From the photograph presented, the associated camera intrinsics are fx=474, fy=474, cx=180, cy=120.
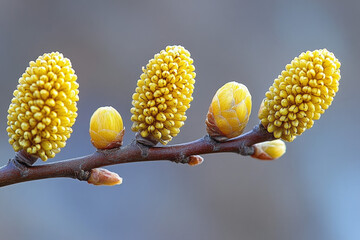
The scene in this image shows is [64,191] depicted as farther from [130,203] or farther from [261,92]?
[261,92]

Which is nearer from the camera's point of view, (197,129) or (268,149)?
(268,149)

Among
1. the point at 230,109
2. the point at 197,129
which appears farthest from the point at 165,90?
the point at 197,129

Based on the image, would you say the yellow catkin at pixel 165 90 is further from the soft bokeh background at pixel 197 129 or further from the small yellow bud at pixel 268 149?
the soft bokeh background at pixel 197 129

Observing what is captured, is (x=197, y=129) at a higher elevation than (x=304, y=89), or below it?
below

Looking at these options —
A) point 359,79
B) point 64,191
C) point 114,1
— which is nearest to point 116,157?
point 64,191

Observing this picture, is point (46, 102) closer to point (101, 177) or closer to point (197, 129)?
point (101, 177)

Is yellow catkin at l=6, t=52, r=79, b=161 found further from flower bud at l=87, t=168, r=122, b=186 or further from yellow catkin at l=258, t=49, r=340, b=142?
yellow catkin at l=258, t=49, r=340, b=142
